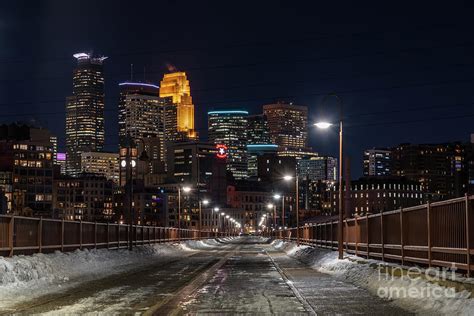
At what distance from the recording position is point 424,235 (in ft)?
61.3

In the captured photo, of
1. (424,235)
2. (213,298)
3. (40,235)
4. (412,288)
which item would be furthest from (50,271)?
(412,288)

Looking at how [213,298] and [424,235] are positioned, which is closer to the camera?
[213,298]

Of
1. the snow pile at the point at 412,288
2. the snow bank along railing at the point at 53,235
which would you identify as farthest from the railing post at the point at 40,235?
the snow pile at the point at 412,288

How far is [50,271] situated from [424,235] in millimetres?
12281

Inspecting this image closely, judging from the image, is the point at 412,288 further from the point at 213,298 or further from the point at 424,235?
the point at 213,298

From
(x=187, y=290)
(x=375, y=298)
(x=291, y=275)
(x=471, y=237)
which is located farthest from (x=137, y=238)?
(x=471, y=237)

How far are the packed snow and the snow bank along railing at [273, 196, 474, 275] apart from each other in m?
10.1

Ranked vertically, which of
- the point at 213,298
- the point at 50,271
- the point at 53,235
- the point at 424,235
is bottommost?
the point at 213,298

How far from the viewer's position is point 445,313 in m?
13.1

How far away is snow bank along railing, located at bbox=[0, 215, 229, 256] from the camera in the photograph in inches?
907

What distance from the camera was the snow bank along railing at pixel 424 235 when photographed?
15383mm

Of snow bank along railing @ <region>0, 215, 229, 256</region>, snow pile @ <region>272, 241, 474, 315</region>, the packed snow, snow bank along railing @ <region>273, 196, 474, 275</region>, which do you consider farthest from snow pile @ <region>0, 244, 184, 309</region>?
snow bank along railing @ <region>273, 196, 474, 275</region>

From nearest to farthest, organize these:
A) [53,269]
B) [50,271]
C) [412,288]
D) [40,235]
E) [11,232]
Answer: [412,288]
[11,232]
[50,271]
[53,269]
[40,235]

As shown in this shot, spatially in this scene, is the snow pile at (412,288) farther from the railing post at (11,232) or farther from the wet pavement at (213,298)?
the railing post at (11,232)
